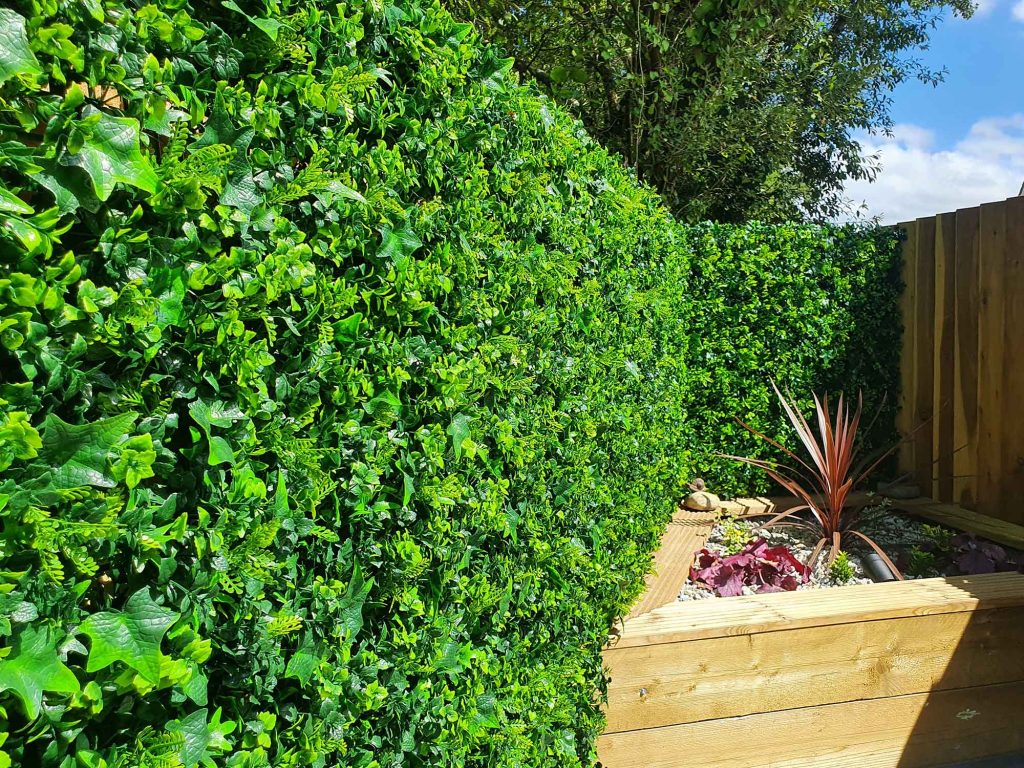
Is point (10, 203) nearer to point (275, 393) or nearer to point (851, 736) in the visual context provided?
point (275, 393)

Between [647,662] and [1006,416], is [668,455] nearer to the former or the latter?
[647,662]

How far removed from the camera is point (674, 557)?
4453 millimetres

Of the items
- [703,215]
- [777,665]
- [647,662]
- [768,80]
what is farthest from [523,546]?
[768,80]

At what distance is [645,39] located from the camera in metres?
7.79

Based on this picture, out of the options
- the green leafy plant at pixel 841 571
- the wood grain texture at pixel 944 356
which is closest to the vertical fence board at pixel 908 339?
the wood grain texture at pixel 944 356

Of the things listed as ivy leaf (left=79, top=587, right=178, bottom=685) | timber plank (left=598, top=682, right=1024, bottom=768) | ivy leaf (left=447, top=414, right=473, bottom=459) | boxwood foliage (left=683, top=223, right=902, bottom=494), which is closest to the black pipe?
timber plank (left=598, top=682, right=1024, bottom=768)

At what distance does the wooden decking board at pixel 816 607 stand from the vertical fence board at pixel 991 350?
188 cm

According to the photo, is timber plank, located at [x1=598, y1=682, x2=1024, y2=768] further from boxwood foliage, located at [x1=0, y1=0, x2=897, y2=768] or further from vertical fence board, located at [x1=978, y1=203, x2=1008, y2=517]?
vertical fence board, located at [x1=978, y1=203, x2=1008, y2=517]

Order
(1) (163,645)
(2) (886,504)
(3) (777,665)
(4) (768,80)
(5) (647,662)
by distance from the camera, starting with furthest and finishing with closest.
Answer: (4) (768,80) < (2) (886,504) < (3) (777,665) < (5) (647,662) < (1) (163,645)

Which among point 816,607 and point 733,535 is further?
point 733,535

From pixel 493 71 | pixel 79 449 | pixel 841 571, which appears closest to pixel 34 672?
pixel 79 449

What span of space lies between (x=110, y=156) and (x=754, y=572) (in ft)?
13.7

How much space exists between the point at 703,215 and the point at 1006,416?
4794mm

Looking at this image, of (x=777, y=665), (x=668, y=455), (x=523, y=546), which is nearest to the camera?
(x=523, y=546)
